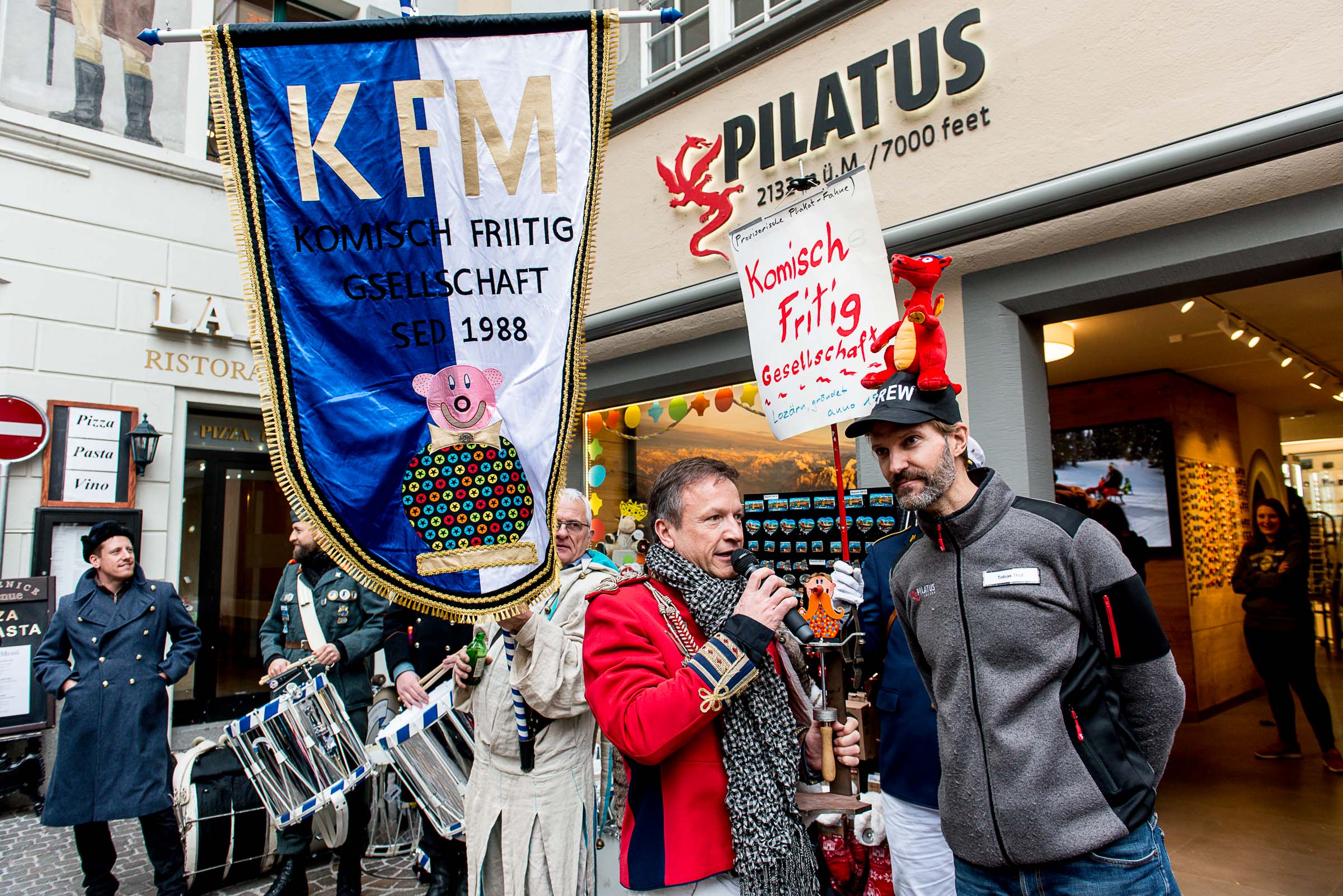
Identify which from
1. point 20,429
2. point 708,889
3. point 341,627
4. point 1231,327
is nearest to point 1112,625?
point 708,889

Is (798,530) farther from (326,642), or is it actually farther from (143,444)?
(143,444)

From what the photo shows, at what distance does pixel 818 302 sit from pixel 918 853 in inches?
83.7

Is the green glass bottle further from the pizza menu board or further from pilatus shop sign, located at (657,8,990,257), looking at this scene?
pilatus shop sign, located at (657,8,990,257)

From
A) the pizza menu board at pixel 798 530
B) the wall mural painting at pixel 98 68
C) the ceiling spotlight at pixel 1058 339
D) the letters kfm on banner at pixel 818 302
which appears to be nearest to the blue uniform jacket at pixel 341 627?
the pizza menu board at pixel 798 530

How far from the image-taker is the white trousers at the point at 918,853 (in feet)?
9.36

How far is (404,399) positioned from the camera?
7.87ft

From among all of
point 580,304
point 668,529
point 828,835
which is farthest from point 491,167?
point 828,835

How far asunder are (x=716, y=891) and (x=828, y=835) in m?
0.68

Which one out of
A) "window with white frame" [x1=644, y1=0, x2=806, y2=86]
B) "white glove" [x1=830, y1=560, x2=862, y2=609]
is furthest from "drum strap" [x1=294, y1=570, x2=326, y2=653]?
"window with white frame" [x1=644, y1=0, x2=806, y2=86]

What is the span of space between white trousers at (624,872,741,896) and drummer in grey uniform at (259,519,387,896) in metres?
2.94

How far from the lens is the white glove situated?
328 cm

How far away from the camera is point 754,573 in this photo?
2.13 m

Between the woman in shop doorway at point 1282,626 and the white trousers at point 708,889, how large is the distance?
19.7ft

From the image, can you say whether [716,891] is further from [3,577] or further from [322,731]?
[3,577]
